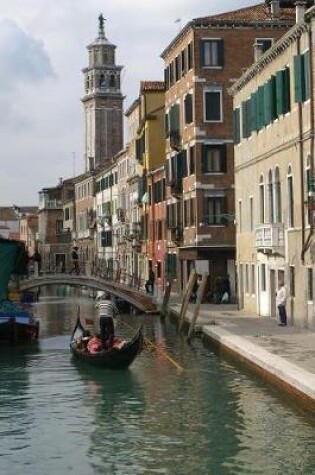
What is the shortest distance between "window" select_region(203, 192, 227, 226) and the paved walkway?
20.7 ft

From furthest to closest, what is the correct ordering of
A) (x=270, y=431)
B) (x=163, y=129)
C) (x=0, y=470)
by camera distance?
(x=163, y=129)
(x=270, y=431)
(x=0, y=470)

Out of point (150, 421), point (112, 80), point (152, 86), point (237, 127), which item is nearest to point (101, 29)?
point (112, 80)

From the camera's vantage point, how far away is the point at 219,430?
14.2 meters

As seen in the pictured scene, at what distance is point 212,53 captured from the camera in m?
36.6

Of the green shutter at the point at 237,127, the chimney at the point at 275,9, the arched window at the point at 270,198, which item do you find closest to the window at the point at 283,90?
the arched window at the point at 270,198

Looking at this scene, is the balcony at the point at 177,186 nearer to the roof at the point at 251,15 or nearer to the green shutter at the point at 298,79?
the roof at the point at 251,15

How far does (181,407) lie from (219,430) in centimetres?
207

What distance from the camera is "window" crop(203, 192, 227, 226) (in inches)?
1454

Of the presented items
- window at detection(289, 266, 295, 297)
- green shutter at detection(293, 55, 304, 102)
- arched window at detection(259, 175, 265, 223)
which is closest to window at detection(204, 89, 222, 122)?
arched window at detection(259, 175, 265, 223)

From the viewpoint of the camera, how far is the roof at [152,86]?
49059 mm

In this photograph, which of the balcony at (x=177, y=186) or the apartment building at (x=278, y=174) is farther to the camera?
the balcony at (x=177, y=186)

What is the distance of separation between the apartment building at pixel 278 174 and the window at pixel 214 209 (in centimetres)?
491

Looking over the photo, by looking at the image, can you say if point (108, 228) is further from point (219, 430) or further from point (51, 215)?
point (219, 430)

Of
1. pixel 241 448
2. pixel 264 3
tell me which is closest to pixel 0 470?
pixel 241 448
